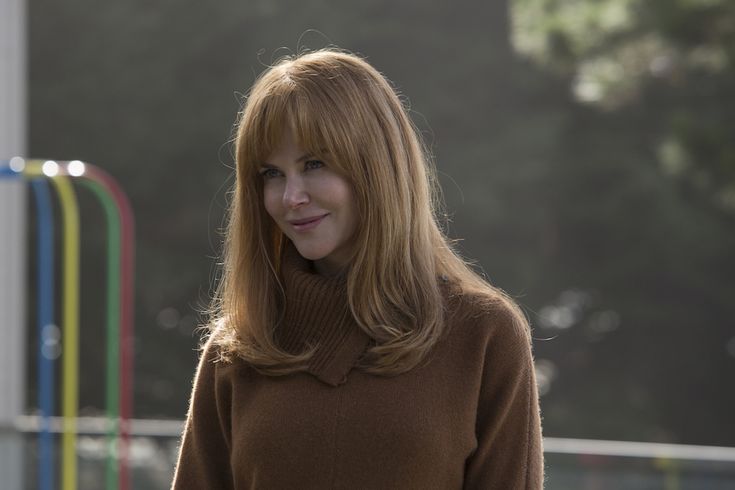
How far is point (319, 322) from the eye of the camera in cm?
202

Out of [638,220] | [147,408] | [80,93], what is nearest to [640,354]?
[638,220]

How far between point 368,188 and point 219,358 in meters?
0.34

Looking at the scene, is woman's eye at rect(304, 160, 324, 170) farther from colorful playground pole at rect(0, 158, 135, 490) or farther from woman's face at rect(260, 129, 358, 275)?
colorful playground pole at rect(0, 158, 135, 490)

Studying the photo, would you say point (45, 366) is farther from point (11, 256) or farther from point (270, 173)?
point (270, 173)

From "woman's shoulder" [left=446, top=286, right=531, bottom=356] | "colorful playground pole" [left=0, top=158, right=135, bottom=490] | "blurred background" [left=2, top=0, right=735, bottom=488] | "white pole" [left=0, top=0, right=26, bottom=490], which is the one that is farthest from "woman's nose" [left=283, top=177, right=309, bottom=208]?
"blurred background" [left=2, top=0, right=735, bottom=488]

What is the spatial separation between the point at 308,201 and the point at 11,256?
3178 millimetres

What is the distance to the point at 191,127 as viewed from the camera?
48.2 feet

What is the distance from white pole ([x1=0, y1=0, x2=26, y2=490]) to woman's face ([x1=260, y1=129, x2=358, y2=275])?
297 cm

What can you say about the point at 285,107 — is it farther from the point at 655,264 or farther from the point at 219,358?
the point at 655,264

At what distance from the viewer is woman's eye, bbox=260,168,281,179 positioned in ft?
6.59

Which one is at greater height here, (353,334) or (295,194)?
(295,194)

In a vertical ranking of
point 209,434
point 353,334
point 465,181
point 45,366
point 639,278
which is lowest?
point 639,278

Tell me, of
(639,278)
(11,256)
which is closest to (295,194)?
(11,256)

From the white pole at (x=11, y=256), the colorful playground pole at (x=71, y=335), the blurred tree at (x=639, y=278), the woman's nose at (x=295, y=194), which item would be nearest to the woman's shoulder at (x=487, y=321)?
the woman's nose at (x=295, y=194)
